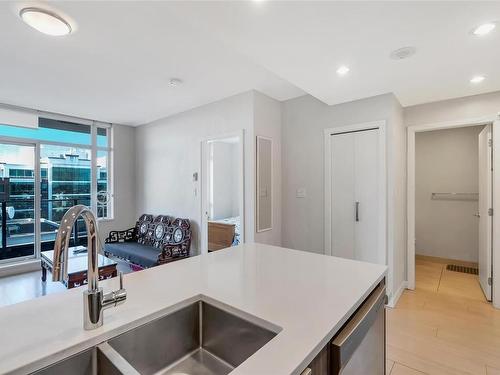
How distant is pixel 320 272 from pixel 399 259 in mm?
2476

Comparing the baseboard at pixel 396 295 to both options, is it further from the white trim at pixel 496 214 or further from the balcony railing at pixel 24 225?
the balcony railing at pixel 24 225

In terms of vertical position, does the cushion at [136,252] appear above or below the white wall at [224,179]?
below

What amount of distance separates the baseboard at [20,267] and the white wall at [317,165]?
13.5 feet

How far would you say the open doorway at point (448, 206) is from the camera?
163 inches

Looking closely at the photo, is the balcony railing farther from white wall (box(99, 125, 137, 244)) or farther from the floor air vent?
the floor air vent

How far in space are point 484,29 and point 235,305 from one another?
7.71ft

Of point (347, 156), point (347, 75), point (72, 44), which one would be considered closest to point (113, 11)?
point (72, 44)

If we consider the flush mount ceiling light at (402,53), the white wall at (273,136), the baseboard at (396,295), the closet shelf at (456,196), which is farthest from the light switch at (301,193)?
the closet shelf at (456,196)

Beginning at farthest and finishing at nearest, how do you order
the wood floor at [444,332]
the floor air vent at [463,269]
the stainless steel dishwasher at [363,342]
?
the floor air vent at [463,269]
the wood floor at [444,332]
the stainless steel dishwasher at [363,342]

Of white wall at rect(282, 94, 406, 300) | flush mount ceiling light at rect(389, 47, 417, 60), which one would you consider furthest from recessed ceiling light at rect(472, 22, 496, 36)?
white wall at rect(282, 94, 406, 300)

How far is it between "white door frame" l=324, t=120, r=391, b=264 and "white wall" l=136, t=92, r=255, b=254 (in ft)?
3.18

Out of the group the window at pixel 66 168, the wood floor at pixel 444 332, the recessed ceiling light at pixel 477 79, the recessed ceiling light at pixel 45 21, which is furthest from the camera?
the window at pixel 66 168

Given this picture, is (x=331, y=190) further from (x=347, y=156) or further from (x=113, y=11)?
(x=113, y=11)

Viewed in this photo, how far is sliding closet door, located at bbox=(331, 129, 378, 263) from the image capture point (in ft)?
10.3
